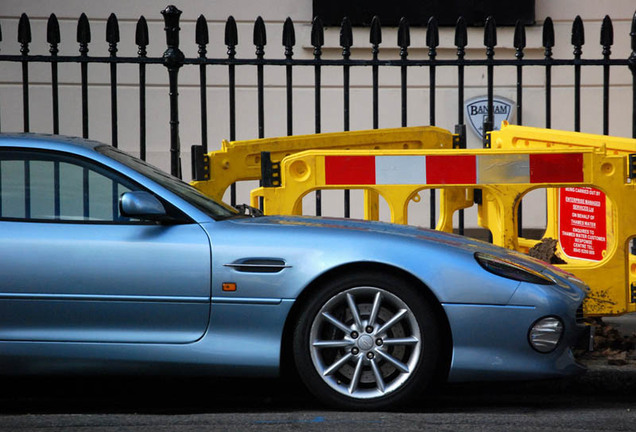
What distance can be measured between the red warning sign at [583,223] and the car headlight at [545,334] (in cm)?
191

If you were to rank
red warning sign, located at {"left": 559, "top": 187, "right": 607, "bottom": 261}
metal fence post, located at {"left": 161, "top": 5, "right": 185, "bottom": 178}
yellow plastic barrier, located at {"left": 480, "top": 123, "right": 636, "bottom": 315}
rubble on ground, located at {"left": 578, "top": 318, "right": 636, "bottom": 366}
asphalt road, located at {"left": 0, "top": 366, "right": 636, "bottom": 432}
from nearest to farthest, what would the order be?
asphalt road, located at {"left": 0, "top": 366, "right": 636, "bottom": 432}, rubble on ground, located at {"left": 578, "top": 318, "right": 636, "bottom": 366}, yellow plastic barrier, located at {"left": 480, "top": 123, "right": 636, "bottom": 315}, red warning sign, located at {"left": 559, "top": 187, "right": 607, "bottom": 261}, metal fence post, located at {"left": 161, "top": 5, "right": 185, "bottom": 178}

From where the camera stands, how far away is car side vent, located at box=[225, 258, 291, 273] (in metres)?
4.32

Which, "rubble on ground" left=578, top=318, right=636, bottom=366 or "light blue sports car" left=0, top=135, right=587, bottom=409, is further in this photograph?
"rubble on ground" left=578, top=318, right=636, bottom=366

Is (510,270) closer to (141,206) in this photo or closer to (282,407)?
(282,407)

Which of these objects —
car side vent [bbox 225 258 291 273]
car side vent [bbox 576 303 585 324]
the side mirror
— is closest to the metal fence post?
the side mirror

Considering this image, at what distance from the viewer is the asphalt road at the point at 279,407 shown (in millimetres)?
4059

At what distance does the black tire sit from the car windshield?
0.69 m

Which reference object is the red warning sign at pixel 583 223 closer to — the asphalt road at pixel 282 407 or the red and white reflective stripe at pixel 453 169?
the red and white reflective stripe at pixel 453 169

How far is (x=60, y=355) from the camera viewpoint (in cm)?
435

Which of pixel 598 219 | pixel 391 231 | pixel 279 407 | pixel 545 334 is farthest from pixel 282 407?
pixel 598 219

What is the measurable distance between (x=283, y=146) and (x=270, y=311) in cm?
219

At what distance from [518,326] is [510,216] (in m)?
1.46

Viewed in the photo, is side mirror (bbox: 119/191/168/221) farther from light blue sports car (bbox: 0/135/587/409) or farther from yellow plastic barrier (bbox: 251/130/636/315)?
yellow plastic barrier (bbox: 251/130/636/315)

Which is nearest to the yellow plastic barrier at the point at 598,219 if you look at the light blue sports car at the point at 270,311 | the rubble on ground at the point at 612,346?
the rubble on ground at the point at 612,346
